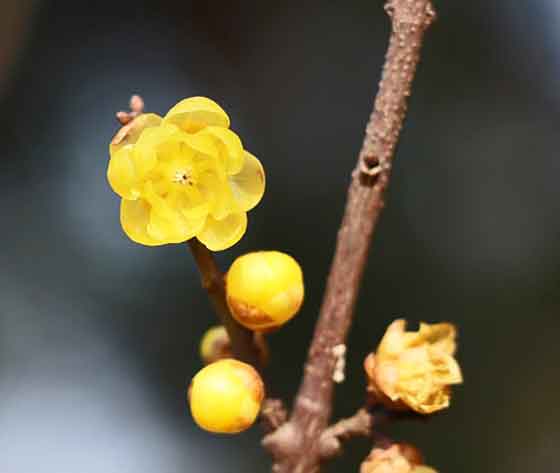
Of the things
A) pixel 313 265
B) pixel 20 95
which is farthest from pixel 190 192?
pixel 20 95

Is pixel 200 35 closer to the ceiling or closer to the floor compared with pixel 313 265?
closer to the ceiling

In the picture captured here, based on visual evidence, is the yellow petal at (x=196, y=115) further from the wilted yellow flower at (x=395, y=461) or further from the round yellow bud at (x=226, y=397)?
the wilted yellow flower at (x=395, y=461)

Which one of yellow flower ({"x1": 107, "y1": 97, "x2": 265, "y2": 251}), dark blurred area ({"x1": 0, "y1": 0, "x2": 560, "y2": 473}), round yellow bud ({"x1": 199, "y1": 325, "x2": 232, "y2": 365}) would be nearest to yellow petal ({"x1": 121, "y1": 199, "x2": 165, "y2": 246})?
yellow flower ({"x1": 107, "y1": 97, "x2": 265, "y2": 251})

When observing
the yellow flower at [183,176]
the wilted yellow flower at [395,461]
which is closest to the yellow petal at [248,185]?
the yellow flower at [183,176]

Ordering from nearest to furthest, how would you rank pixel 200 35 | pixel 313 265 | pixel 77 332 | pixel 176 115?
pixel 176 115 < pixel 313 265 < pixel 77 332 < pixel 200 35

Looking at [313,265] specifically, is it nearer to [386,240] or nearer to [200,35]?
[386,240]

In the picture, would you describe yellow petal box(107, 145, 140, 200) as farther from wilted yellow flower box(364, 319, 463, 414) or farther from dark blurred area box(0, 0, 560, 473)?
dark blurred area box(0, 0, 560, 473)
